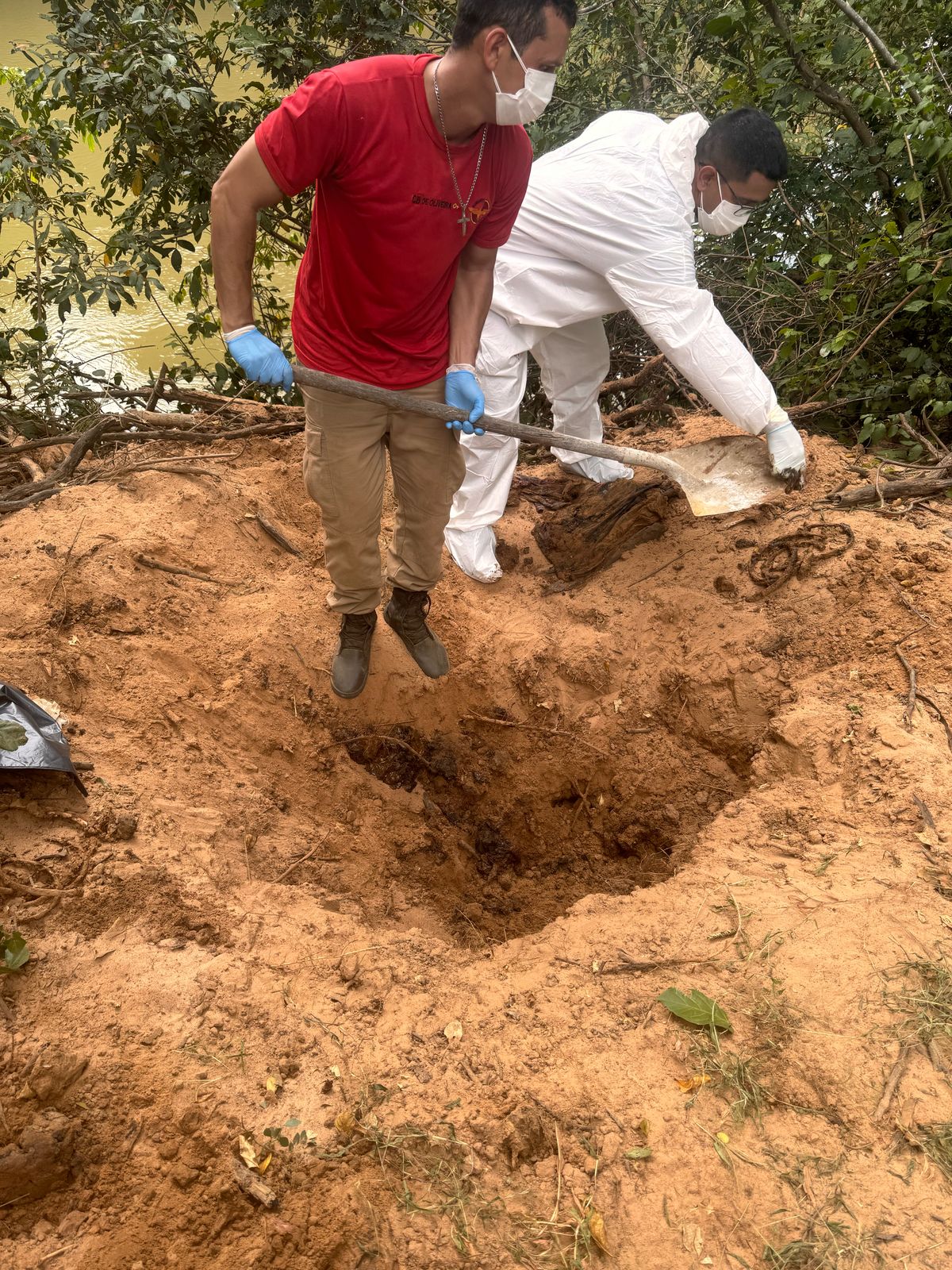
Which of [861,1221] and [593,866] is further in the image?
[593,866]

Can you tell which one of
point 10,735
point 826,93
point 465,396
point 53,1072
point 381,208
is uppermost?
point 381,208

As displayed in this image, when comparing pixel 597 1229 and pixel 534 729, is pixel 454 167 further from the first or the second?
pixel 597 1229

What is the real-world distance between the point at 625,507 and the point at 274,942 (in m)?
2.32

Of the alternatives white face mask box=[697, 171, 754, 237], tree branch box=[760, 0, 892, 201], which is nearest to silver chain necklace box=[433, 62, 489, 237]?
white face mask box=[697, 171, 754, 237]

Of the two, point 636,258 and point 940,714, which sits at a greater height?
point 636,258

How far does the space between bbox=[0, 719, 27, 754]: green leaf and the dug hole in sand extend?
210 mm

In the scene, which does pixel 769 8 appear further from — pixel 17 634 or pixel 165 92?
pixel 17 634

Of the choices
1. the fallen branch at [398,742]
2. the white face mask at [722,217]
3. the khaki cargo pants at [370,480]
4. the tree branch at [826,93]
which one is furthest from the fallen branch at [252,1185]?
the tree branch at [826,93]

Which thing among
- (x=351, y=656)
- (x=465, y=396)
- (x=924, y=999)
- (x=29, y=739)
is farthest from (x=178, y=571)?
(x=924, y=999)

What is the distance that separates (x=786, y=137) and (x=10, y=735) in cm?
457

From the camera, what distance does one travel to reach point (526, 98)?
1.90m

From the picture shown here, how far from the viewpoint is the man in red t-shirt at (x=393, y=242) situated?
1850 millimetres

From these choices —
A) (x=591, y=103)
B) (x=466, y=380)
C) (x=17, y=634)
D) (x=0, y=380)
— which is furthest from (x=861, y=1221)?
(x=591, y=103)

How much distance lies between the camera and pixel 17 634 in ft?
8.17
